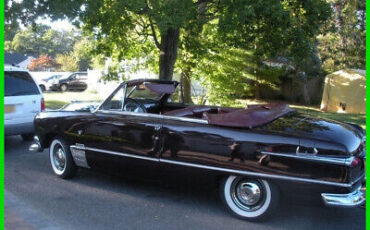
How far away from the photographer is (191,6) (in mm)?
8469

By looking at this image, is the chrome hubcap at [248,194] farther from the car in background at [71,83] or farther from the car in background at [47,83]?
the car in background at [47,83]

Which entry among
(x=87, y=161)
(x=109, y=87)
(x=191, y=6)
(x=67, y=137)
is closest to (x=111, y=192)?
(x=87, y=161)

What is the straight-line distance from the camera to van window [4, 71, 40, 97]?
769 centimetres

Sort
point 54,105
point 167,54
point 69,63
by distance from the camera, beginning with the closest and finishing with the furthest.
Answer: point 167,54 < point 54,105 < point 69,63

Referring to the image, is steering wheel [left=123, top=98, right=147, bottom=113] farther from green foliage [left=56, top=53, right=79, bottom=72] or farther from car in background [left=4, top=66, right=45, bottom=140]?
green foliage [left=56, top=53, right=79, bottom=72]

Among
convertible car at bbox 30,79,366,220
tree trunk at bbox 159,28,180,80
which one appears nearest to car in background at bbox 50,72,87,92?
tree trunk at bbox 159,28,180,80

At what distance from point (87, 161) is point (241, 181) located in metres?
2.31

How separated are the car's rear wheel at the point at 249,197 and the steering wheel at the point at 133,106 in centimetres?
172

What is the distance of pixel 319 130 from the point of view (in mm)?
4168

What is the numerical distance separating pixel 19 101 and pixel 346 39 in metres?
21.1

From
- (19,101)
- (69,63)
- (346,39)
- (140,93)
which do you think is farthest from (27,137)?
(69,63)

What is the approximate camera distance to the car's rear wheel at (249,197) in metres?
4.18

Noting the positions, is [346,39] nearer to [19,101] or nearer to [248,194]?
[19,101]

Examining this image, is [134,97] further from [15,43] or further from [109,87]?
[15,43]
